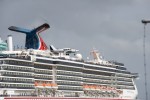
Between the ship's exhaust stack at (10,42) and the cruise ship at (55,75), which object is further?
the ship's exhaust stack at (10,42)

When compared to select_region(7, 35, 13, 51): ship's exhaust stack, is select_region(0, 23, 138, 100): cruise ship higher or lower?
lower

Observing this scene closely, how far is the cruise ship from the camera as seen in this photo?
90500 mm

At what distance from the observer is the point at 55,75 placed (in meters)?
104

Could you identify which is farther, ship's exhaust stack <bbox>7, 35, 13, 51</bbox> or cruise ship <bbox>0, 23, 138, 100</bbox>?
ship's exhaust stack <bbox>7, 35, 13, 51</bbox>

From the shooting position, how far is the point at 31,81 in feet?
310

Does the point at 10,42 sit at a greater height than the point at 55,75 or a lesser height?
greater

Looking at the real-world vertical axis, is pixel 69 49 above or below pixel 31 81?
above

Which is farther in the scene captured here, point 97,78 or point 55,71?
point 97,78

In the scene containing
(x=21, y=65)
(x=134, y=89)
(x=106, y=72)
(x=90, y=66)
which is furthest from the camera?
(x=134, y=89)

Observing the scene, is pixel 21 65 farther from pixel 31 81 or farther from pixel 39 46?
pixel 39 46

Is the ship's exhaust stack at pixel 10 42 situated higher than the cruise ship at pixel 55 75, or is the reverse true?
Answer: the ship's exhaust stack at pixel 10 42

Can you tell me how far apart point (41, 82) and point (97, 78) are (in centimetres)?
2641

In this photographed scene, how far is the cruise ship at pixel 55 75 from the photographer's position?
9050 centimetres

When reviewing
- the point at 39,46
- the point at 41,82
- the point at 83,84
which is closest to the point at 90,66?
the point at 83,84
